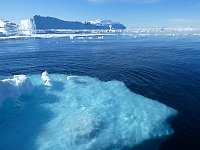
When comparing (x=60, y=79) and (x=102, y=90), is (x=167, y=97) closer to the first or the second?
(x=102, y=90)

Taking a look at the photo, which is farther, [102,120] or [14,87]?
[14,87]

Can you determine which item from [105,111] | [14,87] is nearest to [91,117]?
[105,111]

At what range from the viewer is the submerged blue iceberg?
14227mm

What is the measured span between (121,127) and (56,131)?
4.24m

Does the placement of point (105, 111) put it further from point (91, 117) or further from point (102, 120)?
point (91, 117)

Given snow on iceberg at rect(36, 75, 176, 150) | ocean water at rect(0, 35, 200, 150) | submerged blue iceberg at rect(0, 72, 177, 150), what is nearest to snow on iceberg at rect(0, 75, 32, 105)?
ocean water at rect(0, 35, 200, 150)

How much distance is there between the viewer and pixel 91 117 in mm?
16781

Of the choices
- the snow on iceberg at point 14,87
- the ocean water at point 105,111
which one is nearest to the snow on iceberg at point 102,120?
the ocean water at point 105,111

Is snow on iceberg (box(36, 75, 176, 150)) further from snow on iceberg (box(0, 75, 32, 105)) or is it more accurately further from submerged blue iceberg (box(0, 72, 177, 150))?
snow on iceberg (box(0, 75, 32, 105))

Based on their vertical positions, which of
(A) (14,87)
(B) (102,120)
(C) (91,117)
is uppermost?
(A) (14,87)

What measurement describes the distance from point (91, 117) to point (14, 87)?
25.4ft

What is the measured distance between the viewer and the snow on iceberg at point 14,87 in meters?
19.1

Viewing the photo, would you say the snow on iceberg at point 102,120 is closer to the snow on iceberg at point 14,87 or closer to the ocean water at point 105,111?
the ocean water at point 105,111

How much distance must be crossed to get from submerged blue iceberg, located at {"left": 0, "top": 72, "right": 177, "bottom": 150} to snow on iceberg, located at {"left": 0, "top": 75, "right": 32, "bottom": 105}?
1.58 feet
